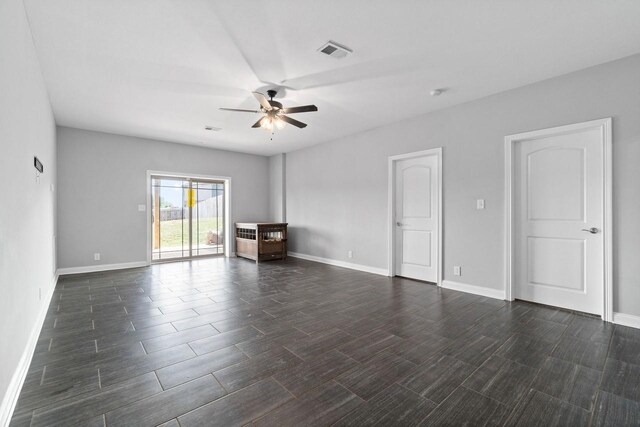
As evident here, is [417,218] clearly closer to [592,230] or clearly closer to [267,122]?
[592,230]

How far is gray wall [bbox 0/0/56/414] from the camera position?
1.71 metres

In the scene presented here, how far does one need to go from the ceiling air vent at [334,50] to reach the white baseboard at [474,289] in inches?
134

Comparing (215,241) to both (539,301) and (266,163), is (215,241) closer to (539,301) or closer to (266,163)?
(266,163)

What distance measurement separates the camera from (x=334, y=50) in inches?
→ 113

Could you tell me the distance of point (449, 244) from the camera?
14.4 feet

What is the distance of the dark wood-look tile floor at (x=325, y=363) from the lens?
170cm

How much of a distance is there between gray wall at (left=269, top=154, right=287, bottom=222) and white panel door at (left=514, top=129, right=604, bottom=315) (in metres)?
5.35

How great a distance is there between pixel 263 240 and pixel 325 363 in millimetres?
4760

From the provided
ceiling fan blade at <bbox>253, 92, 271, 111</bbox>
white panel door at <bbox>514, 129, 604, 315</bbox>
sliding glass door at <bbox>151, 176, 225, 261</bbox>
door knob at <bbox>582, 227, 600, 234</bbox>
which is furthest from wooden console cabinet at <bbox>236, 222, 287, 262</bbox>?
door knob at <bbox>582, 227, 600, 234</bbox>

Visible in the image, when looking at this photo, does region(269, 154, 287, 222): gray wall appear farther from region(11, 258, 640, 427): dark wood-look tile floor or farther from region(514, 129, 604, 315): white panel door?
region(514, 129, 604, 315): white panel door

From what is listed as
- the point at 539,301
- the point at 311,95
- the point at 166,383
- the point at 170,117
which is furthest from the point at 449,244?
the point at 170,117

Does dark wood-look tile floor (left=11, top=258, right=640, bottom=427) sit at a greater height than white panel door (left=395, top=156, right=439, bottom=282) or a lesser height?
lesser

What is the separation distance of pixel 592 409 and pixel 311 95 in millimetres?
3907

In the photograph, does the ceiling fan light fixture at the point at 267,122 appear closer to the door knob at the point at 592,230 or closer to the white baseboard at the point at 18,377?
the white baseboard at the point at 18,377
